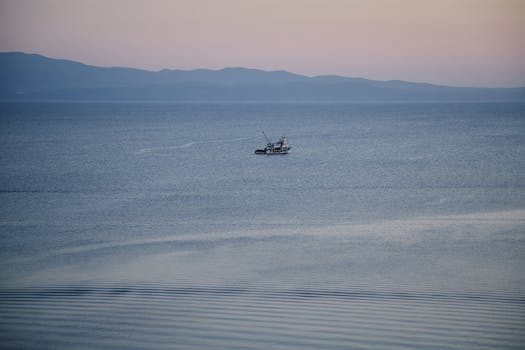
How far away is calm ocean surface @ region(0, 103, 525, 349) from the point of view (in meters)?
10.2

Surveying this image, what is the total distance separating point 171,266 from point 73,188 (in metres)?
18.8

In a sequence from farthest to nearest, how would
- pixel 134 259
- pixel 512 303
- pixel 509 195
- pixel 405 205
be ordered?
pixel 509 195 < pixel 405 205 < pixel 134 259 < pixel 512 303

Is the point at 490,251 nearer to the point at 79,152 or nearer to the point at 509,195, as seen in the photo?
the point at 509,195

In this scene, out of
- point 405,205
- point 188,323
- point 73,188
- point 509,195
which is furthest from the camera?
A: point 73,188

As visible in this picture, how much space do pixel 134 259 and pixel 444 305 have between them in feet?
30.7

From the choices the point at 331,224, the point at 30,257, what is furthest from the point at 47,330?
the point at 331,224

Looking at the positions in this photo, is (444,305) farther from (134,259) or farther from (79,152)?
(79,152)

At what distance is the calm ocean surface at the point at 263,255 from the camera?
33.6ft

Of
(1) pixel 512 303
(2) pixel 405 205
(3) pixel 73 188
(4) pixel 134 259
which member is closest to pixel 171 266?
(4) pixel 134 259

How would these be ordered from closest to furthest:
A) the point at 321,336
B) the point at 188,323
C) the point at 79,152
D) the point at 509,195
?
1. the point at 321,336
2. the point at 188,323
3. the point at 509,195
4. the point at 79,152

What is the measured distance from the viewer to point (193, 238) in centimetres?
2086

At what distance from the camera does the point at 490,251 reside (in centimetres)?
1794

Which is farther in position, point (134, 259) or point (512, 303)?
point (134, 259)

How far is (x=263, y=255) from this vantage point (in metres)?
17.9
